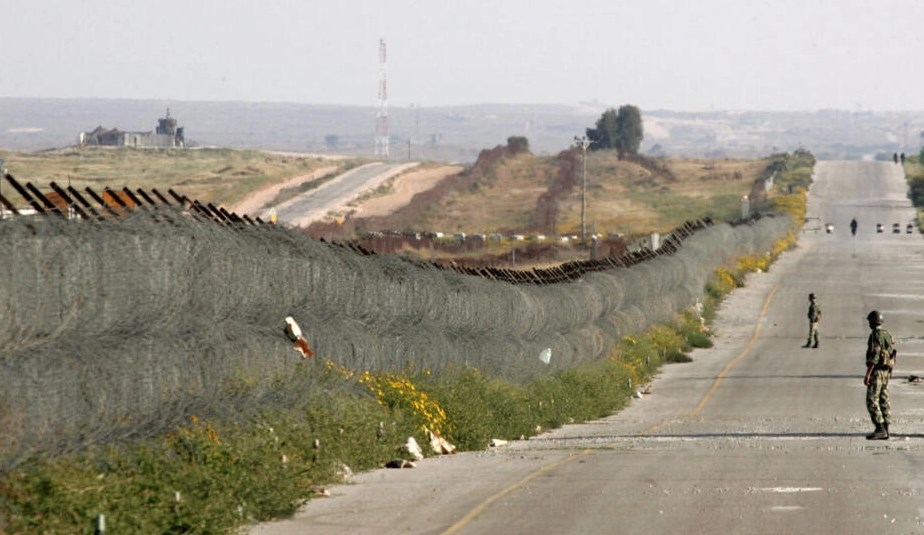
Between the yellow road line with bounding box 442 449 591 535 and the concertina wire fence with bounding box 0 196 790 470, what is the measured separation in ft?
10.7

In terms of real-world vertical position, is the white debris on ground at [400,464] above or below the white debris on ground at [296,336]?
→ below

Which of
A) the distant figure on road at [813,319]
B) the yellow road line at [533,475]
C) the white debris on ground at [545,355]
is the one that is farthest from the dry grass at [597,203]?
the white debris on ground at [545,355]

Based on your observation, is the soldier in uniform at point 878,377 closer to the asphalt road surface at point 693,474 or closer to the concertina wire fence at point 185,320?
the asphalt road surface at point 693,474

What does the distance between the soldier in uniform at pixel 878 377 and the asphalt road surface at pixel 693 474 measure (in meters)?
0.52

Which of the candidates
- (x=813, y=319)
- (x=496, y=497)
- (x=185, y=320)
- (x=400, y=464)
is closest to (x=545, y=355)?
(x=400, y=464)

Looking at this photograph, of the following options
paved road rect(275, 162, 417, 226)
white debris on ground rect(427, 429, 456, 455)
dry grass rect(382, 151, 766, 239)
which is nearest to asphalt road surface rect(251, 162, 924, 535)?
white debris on ground rect(427, 429, 456, 455)

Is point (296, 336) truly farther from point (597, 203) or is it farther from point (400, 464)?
point (597, 203)

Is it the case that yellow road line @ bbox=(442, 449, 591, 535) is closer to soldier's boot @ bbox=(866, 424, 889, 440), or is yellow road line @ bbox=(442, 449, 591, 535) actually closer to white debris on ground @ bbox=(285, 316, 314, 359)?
white debris on ground @ bbox=(285, 316, 314, 359)

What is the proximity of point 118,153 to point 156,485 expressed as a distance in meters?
184

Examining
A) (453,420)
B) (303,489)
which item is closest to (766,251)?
(453,420)

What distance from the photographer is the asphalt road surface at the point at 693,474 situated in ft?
59.3

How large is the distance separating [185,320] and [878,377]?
12815 mm

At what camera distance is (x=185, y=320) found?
20.4 meters

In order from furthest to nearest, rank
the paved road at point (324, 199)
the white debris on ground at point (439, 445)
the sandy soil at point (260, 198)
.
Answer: the sandy soil at point (260, 198)
the paved road at point (324, 199)
the white debris on ground at point (439, 445)
